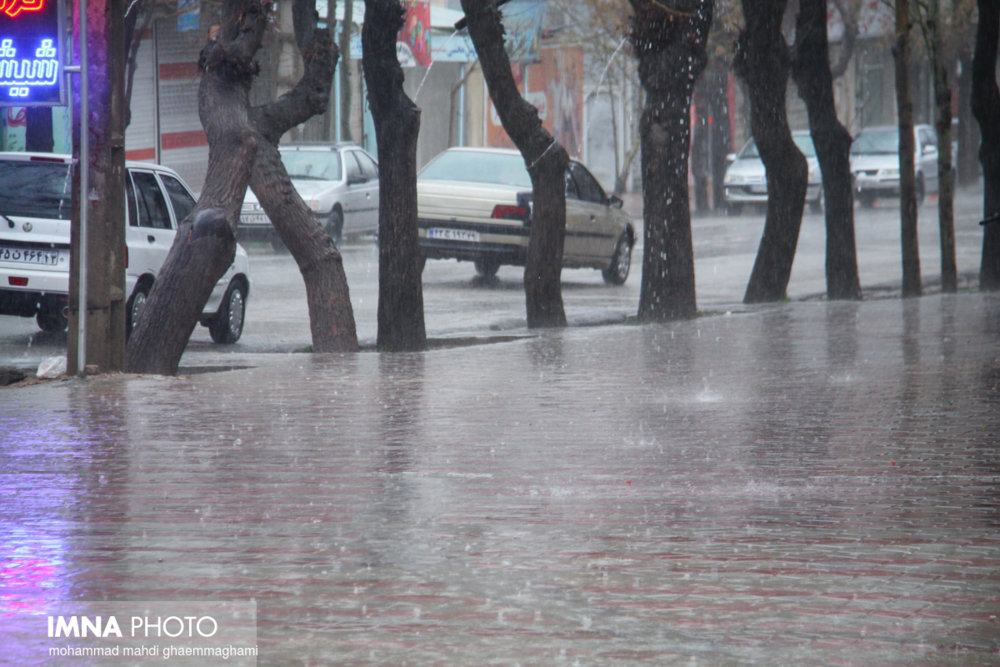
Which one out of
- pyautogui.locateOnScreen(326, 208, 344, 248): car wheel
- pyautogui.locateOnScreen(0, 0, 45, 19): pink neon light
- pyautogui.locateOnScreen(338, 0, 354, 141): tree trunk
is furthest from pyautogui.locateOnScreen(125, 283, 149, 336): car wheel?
Answer: pyautogui.locateOnScreen(338, 0, 354, 141): tree trunk

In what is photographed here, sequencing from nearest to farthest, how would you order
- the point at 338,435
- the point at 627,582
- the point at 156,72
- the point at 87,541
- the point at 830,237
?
the point at 627,582 → the point at 87,541 → the point at 338,435 → the point at 830,237 → the point at 156,72

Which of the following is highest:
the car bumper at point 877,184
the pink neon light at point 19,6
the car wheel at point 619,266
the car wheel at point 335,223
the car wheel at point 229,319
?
the car bumper at point 877,184

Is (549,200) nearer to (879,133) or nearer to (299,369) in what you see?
(299,369)

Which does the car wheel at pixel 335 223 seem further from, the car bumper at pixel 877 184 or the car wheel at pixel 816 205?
the car bumper at pixel 877 184

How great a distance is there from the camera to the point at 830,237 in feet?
61.8

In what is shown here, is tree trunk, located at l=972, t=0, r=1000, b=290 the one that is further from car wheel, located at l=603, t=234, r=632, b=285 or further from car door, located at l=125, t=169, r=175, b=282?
car door, located at l=125, t=169, r=175, b=282

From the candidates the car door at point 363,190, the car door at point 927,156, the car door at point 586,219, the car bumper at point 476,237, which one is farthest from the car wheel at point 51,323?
the car door at point 927,156

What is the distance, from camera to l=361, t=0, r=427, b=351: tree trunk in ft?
44.6

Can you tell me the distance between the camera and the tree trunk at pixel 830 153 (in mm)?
18594

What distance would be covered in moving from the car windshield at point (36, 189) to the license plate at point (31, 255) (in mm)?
280

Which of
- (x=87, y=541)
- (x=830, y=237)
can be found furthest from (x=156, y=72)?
(x=87, y=541)

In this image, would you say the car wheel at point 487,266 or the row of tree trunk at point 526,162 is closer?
the row of tree trunk at point 526,162

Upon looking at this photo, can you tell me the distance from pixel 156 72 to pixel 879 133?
17.8 metres

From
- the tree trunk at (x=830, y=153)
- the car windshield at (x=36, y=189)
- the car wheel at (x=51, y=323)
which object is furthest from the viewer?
the tree trunk at (x=830, y=153)
